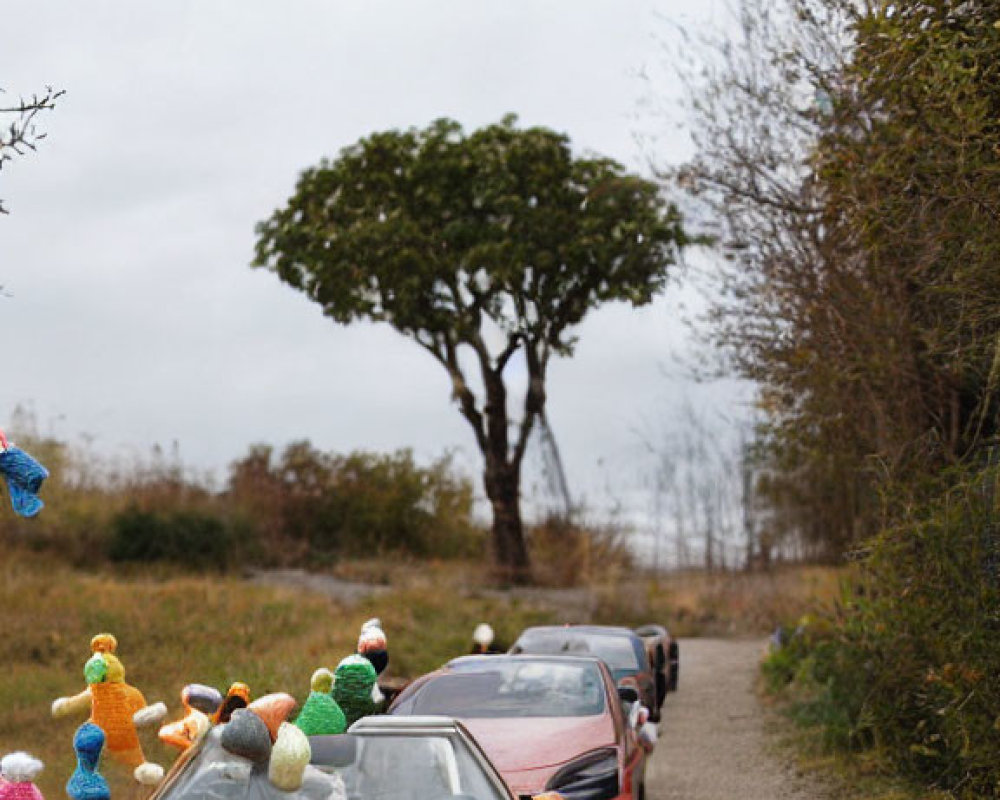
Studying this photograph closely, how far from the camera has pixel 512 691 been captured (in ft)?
34.5

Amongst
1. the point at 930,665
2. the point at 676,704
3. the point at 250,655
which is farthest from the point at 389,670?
the point at 930,665

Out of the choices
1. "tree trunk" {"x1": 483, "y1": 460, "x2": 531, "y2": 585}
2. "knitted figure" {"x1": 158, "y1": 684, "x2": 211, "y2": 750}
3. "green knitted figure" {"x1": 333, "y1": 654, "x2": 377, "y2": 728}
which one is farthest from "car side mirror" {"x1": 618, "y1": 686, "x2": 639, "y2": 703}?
"tree trunk" {"x1": 483, "y1": 460, "x2": 531, "y2": 585}

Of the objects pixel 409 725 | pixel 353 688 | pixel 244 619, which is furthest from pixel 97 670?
pixel 244 619

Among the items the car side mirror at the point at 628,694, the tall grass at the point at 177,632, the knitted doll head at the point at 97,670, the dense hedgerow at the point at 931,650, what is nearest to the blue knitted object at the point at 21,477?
the knitted doll head at the point at 97,670

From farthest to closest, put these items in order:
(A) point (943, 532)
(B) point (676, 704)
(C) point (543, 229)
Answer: (C) point (543, 229) → (B) point (676, 704) → (A) point (943, 532)

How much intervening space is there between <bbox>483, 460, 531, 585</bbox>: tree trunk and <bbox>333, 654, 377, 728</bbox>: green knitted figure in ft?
88.5

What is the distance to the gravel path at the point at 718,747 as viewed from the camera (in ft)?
43.7

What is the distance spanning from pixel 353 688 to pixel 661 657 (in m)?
12.6

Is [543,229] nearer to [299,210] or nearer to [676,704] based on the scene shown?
[299,210]

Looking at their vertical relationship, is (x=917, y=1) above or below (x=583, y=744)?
above

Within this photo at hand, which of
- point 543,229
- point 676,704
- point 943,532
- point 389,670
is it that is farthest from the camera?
point 543,229

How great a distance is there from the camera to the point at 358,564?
114ft

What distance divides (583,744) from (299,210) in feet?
93.9

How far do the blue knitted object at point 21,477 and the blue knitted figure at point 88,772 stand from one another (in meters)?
1.29
